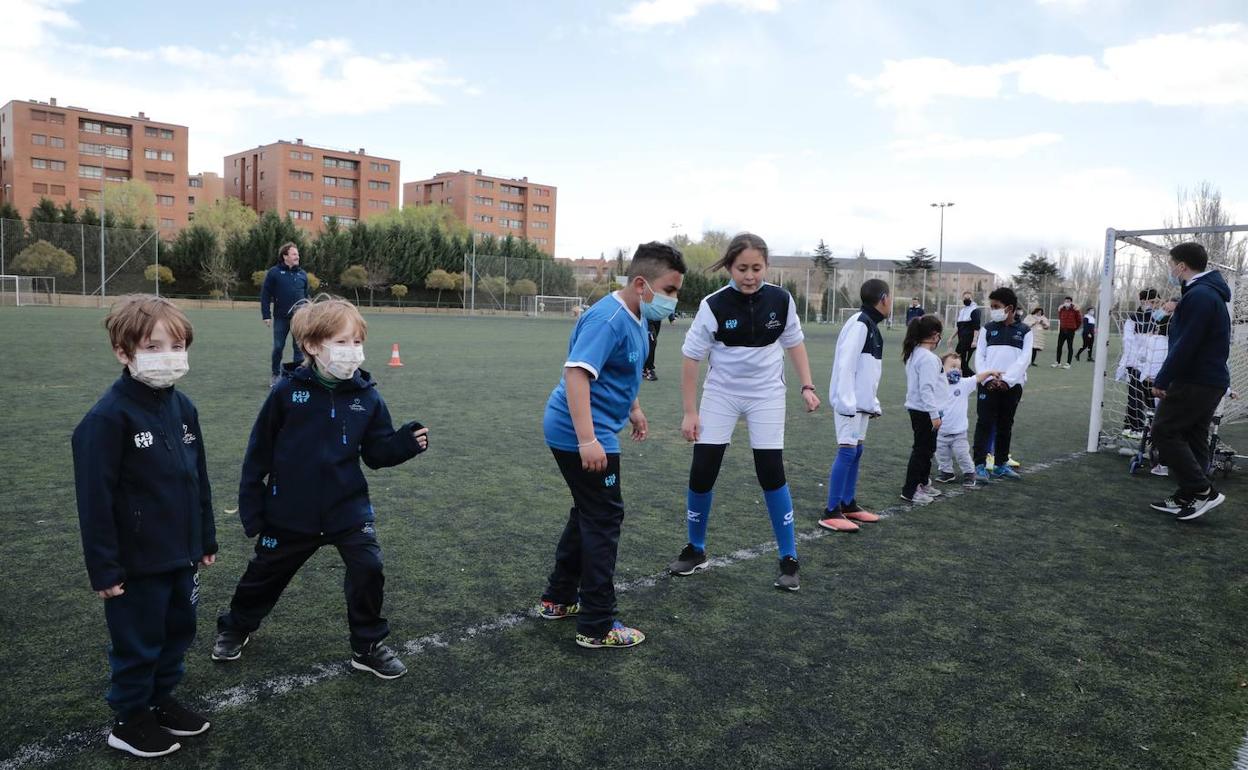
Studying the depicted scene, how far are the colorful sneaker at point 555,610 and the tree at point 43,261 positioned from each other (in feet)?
138

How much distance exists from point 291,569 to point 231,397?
26.2ft

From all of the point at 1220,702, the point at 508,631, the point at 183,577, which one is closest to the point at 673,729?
the point at 508,631

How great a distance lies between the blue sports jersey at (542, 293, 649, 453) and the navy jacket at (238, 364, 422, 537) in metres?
0.72

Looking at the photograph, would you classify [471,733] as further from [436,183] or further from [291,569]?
[436,183]

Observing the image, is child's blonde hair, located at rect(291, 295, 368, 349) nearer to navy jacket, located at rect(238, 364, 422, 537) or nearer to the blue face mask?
navy jacket, located at rect(238, 364, 422, 537)

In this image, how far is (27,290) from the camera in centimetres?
3588

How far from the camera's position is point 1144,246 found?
9344 millimetres

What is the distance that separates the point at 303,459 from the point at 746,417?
2.35 meters

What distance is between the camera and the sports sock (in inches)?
170

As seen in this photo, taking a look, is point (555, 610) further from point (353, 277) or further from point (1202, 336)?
point (353, 277)

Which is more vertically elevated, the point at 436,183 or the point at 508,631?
the point at 436,183

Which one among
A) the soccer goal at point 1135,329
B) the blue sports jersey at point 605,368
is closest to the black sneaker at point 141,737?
the blue sports jersey at point 605,368

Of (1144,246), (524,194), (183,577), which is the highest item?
(524,194)

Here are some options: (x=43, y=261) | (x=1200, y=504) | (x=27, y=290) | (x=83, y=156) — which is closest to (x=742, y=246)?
(x=1200, y=504)
